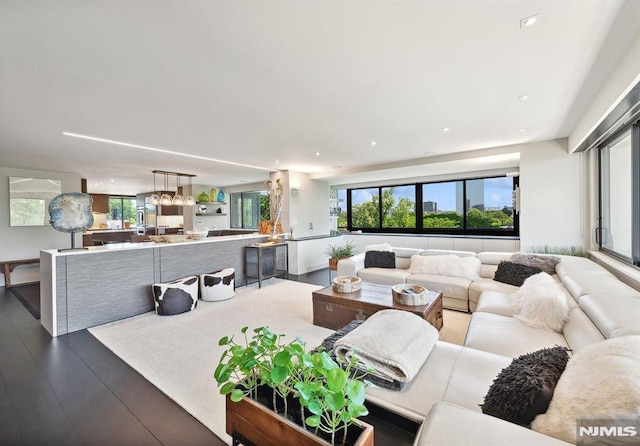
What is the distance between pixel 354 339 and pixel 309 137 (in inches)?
117

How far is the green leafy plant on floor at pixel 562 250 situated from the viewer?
397 cm

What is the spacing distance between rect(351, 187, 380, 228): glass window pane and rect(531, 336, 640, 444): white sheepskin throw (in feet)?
22.2

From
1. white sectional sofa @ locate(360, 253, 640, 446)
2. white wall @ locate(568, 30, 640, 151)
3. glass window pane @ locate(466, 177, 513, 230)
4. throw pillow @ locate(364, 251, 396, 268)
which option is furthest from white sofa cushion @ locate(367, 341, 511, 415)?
glass window pane @ locate(466, 177, 513, 230)

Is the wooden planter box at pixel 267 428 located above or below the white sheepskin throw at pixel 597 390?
below

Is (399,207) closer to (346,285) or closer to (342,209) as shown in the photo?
(342,209)

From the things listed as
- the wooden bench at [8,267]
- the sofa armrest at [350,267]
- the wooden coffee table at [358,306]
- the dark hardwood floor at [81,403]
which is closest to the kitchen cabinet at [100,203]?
the wooden bench at [8,267]

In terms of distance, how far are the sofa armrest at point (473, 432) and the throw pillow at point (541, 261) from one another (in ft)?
10.5

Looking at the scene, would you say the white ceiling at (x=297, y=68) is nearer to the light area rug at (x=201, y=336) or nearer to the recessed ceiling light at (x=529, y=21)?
the recessed ceiling light at (x=529, y=21)

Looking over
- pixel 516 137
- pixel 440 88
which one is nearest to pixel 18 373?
pixel 440 88

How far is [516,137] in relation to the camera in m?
4.03

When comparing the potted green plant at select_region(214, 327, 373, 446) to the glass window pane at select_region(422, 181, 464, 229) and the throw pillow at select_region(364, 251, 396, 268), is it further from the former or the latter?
the glass window pane at select_region(422, 181, 464, 229)

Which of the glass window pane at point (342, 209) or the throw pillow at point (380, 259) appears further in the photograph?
the glass window pane at point (342, 209)

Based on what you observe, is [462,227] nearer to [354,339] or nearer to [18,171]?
[354,339]

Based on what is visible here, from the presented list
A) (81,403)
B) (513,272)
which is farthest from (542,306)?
(81,403)
